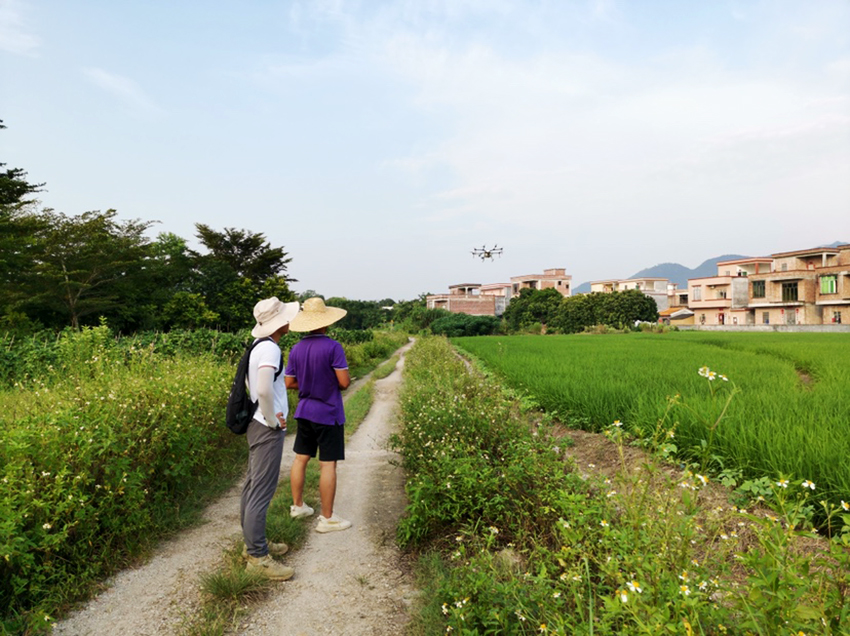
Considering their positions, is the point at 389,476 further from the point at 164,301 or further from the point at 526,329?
the point at 526,329

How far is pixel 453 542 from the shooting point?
3.94m

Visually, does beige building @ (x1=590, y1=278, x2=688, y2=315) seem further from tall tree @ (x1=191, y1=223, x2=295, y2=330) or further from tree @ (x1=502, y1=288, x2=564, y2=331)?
tall tree @ (x1=191, y1=223, x2=295, y2=330)

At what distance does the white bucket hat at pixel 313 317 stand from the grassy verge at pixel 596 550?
1630 mm

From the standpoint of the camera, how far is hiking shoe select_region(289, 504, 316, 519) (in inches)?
182

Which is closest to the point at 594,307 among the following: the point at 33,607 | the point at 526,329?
the point at 526,329

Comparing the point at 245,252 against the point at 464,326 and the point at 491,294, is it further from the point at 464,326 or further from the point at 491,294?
the point at 491,294

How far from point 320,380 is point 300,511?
1346 mm

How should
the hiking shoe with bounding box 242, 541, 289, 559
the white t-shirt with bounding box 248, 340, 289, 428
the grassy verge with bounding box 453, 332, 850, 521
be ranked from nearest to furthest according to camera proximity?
the white t-shirt with bounding box 248, 340, 289, 428
the hiking shoe with bounding box 242, 541, 289, 559
the grassy verge with bounding box 453, 332, 850, 521

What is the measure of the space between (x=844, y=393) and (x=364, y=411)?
8101 mm

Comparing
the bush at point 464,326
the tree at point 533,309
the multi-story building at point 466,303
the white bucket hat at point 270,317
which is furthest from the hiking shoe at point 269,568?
the multi-story building at point 466,303

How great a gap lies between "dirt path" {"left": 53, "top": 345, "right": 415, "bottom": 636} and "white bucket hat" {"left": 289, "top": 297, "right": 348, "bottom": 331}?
6.15ft

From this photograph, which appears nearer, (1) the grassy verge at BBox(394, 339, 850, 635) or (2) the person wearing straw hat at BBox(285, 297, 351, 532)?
(1) the grassy verge at BBox(394, 339, 850, 635)

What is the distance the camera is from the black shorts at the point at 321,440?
4.38m

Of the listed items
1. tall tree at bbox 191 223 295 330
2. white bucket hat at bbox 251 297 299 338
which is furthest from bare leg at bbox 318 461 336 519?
tall tree at bbox 191 223 295 330
